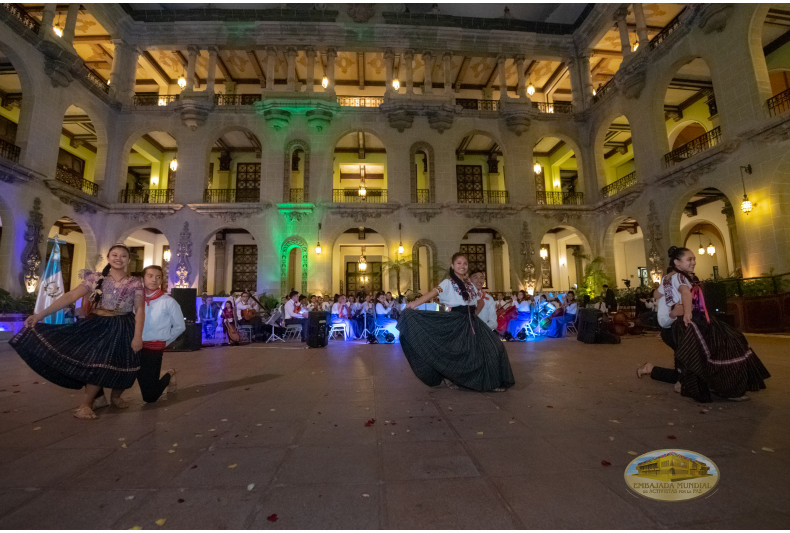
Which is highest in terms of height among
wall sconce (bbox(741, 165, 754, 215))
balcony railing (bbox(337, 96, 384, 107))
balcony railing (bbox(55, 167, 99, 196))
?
balcony railing (bbox(337, 96, 384, 107))

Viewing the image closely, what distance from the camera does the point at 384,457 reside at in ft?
7.38

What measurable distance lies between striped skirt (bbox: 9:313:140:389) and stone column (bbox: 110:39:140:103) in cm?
2008

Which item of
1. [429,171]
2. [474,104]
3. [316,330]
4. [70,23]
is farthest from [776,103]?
[70,23]

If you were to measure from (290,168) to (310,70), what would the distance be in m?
5.30

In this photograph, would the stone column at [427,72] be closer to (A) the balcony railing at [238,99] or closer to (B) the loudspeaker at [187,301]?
(A) the balcony railing at [238,99]

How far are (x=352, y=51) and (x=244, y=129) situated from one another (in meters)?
7.14

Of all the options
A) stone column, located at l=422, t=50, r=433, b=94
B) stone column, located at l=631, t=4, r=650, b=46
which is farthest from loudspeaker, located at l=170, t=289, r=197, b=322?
stone column, located at l=631, t=4, r=650, b=46

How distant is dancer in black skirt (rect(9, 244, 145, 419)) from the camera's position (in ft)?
10.9

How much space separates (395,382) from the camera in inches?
185

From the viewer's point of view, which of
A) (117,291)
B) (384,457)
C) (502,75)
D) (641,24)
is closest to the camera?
(384,457)

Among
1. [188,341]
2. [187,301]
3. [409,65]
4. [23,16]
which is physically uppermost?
[409,65]

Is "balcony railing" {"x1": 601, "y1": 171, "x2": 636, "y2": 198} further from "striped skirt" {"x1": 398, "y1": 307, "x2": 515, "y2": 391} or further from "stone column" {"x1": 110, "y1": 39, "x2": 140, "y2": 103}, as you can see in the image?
"stone column" {"x1": 110, "y1": 39, "x2": 140, "y2": 103}

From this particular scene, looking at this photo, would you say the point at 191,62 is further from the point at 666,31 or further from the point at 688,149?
the point at 688,149

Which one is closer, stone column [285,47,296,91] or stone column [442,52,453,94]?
stone column [285,47,296,91]
